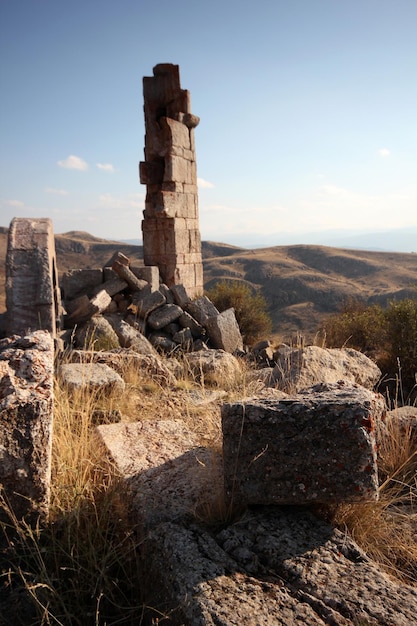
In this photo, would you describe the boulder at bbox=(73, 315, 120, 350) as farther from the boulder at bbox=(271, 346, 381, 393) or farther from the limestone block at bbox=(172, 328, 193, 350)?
the boulder at bbox=(271, 346, 381, 393)

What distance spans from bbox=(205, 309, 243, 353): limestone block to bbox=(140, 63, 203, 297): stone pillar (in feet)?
7.51

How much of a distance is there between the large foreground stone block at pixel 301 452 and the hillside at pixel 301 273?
20.6m

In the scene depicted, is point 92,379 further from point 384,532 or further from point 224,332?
point 224,332

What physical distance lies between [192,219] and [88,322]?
15.4ft

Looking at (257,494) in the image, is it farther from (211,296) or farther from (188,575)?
(211,296)

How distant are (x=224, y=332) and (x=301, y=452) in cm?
569

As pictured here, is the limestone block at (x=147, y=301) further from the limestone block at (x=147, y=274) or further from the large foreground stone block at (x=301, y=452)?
the large foreground stone block at (x=301, y=452)

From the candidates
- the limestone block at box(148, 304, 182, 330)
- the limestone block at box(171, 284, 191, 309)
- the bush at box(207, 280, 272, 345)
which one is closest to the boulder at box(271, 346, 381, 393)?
the limestone block at box(148, 304, 182, 330)

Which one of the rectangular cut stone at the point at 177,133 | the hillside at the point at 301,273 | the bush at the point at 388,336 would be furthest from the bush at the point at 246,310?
the hillside at the point at 301,273

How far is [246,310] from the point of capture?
34.9 feet

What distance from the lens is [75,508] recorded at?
2518 millimetres

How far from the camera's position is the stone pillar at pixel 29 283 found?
6.19 metres

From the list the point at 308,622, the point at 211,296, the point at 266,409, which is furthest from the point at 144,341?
the point at 308,622

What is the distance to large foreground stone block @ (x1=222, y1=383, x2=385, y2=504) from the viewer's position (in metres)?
2.38
